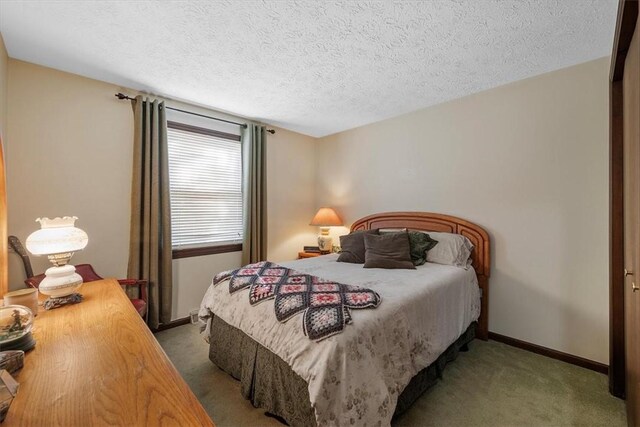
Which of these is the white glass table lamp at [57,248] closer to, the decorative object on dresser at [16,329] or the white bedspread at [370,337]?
the decorative object on dresser at [16,329]

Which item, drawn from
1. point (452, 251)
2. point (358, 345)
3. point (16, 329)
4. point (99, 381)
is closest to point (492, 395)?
point (452, 251)

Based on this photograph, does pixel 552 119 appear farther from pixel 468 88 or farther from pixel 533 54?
pixel 468 88

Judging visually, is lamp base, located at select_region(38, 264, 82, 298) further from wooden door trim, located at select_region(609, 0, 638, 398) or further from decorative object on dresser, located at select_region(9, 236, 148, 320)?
wooden door trim, located at select_region(609, 0, 638, 398)

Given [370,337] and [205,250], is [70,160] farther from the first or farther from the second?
[370,337]

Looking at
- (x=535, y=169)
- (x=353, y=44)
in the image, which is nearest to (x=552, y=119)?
(x=535, y=169)

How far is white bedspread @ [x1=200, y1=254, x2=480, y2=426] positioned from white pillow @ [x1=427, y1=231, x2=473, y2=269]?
0.83 ft

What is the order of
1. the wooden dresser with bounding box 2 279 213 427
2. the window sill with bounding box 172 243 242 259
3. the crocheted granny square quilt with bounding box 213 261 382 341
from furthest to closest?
the window sill with bounding box 172 243 242 259
the crocheted granny square quilt with bounding box 213 261 382 341
the wooden dresser with bounding box 2 279 213 427

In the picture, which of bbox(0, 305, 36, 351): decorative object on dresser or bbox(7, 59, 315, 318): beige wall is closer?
bbox(0, 305, 36, 351): decorative object on dresser

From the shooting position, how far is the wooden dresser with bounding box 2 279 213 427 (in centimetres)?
67

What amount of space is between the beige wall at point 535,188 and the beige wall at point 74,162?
3080mm

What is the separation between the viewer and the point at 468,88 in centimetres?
267

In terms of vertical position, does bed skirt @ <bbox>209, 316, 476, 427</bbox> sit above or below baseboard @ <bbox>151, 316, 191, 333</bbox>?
above

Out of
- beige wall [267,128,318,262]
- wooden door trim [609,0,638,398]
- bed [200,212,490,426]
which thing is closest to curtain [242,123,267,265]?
beige wall [267,128,318,262]

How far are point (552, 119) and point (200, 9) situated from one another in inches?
114
